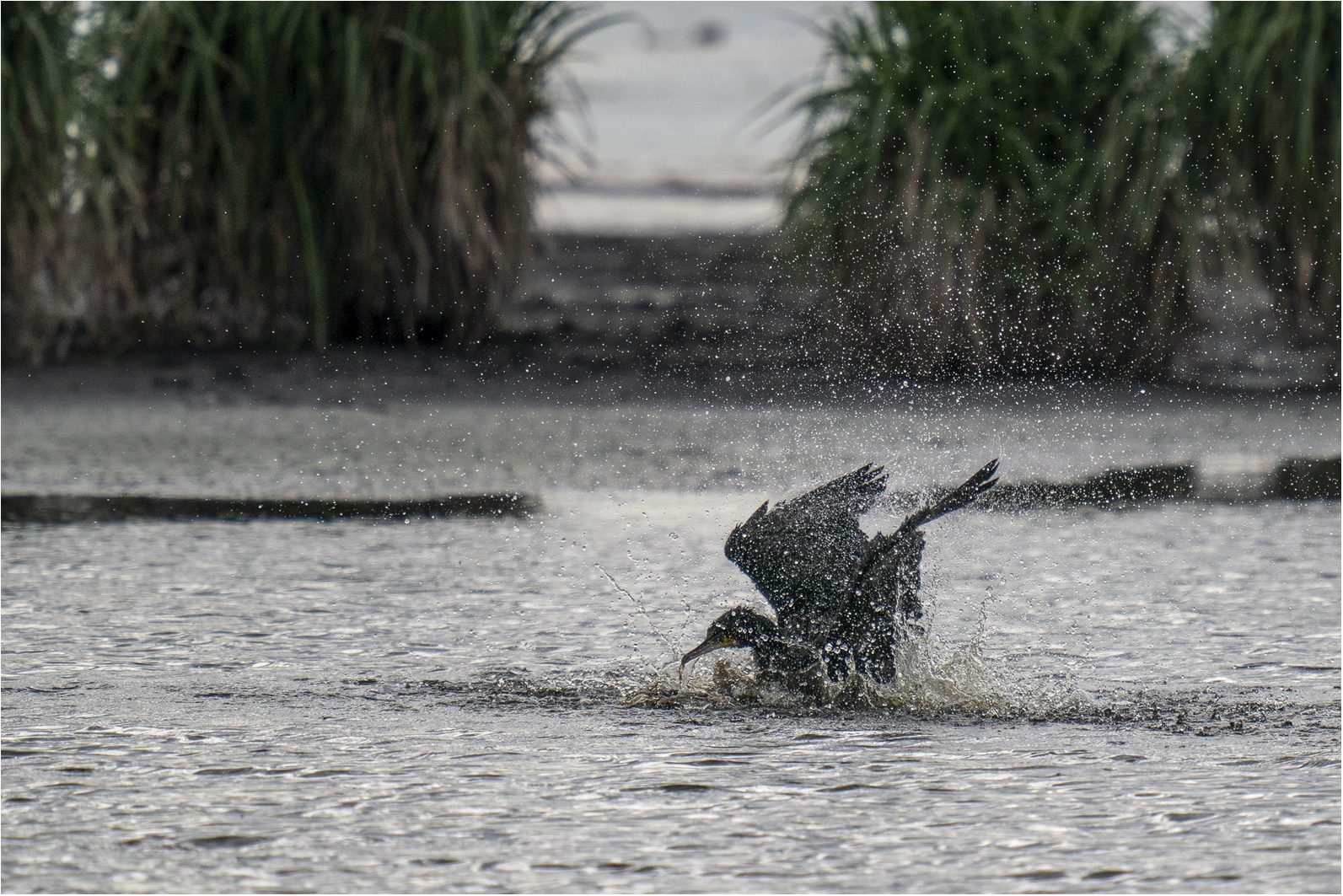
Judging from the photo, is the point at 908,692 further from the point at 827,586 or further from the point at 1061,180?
the point at 1061,180

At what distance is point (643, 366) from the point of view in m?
8.91

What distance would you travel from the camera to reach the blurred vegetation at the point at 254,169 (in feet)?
27.9

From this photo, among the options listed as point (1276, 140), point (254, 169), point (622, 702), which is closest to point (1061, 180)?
point (1276, 140)

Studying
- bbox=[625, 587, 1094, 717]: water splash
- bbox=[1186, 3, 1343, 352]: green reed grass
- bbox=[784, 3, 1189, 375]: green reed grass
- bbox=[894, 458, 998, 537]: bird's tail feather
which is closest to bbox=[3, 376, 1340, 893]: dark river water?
bbox=[625, 587, 1094, 717]: water splash

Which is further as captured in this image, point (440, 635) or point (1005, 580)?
point (1005, 580)

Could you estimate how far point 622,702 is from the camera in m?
3.70

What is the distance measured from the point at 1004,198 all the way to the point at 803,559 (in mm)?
5633

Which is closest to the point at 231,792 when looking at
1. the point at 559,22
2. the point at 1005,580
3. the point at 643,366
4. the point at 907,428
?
the point at 1005,580

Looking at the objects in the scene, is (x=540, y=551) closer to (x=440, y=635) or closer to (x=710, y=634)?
(x=440, y=635)

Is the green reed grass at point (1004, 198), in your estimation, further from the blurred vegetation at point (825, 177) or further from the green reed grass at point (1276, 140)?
the green reed grass at point (1276, 140)

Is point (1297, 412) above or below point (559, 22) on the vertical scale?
below

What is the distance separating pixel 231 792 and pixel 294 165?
6006mm

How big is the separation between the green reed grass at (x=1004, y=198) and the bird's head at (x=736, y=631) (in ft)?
16.5

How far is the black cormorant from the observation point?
3.53m
